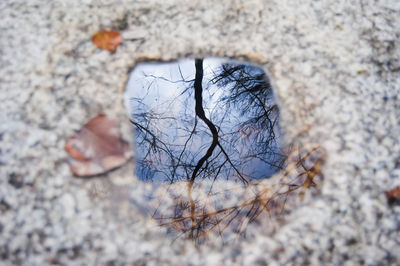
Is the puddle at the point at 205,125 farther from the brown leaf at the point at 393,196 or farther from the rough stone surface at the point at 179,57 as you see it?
the brown leaf at the point at 393,196

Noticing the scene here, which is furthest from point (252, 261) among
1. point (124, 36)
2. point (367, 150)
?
point (124, 36)

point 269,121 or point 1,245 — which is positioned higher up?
point 269,121

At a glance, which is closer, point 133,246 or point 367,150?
point 133,246

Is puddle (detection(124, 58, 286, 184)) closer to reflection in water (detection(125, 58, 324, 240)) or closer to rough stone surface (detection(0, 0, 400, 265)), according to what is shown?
reflection in water (detection(125, 58, 324, 240))

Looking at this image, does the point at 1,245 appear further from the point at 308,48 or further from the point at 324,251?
the point at 308,48

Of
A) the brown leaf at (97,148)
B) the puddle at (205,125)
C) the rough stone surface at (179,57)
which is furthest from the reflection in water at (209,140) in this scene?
the brown leaf at (97,148)

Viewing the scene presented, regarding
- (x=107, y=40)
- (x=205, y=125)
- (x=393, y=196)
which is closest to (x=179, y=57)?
(x=107, y=40)

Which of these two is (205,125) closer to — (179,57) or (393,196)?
(179,57)
